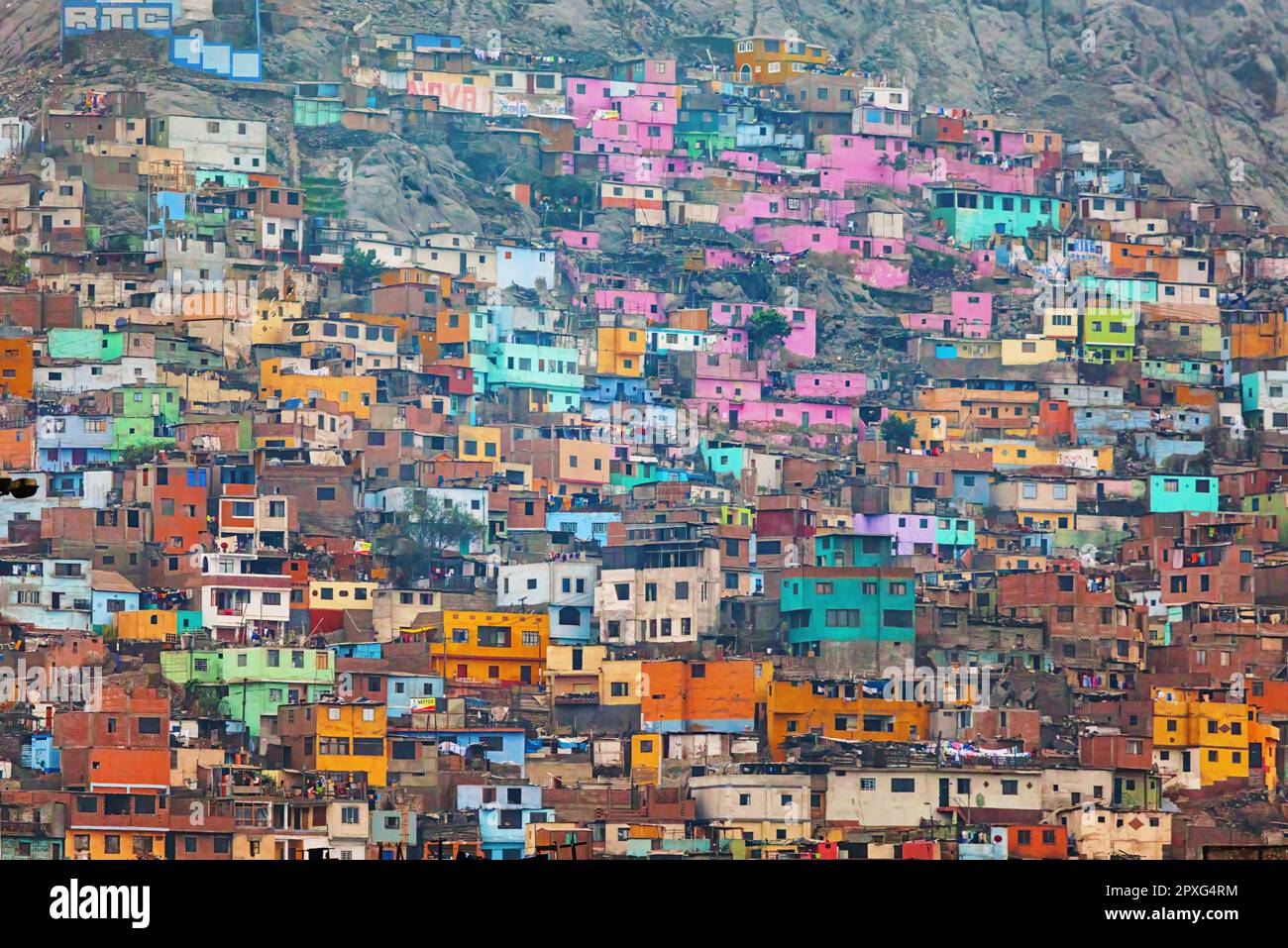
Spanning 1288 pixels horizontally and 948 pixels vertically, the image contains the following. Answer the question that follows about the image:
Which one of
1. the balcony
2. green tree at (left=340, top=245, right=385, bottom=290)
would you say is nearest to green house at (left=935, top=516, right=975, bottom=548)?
the balcony

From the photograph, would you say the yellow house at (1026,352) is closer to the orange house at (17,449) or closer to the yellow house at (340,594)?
the yellow house at (340,594)

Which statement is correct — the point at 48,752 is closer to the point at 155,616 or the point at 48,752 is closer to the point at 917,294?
the point at 155,616

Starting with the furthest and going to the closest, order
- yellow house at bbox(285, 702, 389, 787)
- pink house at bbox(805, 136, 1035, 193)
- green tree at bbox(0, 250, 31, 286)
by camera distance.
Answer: pink house at bbox(805, 136, 1035, 193) < green tree at bbox(0, 250, 31, 286) < yellow house at bbox(285, 702, 389, 787)

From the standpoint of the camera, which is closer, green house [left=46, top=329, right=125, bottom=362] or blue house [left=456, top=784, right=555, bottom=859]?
blue house [left=456, top=784, right=555, bottom=859]

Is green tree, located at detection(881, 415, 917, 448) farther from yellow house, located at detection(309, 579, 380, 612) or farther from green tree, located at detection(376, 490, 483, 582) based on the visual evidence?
yellow house, located at detection(309, 579, 380, 612)

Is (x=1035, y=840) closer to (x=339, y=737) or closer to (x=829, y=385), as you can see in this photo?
(x=339, y=737)

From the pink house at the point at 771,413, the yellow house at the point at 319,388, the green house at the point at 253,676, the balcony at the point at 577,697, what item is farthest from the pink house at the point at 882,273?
the green house at the point at 253,676

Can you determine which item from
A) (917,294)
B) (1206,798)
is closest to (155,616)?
(1206,798)
